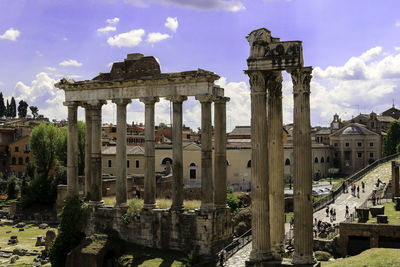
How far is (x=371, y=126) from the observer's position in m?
77.9

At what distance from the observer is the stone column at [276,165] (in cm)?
1645

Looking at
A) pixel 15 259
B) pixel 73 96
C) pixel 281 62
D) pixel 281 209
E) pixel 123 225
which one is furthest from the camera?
pixel 15 259

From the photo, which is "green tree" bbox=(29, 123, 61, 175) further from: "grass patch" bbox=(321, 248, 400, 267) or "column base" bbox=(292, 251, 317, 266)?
"column base" bbox=(292, 251, 317, 266)

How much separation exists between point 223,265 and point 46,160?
Result: 3976cm

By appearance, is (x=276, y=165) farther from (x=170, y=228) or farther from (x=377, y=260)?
(x=170, y=228)

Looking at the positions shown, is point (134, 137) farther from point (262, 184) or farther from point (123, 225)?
point (262, 184)

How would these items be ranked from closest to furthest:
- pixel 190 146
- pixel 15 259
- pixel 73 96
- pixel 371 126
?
pixel 73 96 < pixel 15 259 < pixel 190 146 < pixel 371 126

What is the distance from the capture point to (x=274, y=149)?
16.7m

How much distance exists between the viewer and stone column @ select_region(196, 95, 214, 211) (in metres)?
22.5

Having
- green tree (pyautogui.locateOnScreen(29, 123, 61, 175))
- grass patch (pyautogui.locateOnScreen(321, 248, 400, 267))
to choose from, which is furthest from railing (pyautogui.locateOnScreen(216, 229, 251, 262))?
green tree (pyautogui.locateOnScreen(29, 123, 61, 175))

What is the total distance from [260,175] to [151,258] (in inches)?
359

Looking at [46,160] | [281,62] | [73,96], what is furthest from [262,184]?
[46,160]

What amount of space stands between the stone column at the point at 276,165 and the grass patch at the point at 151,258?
626 centimetres

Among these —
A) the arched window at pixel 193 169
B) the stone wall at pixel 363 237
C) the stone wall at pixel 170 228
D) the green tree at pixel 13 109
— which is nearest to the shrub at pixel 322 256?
the stone wall at pixel 363 237
